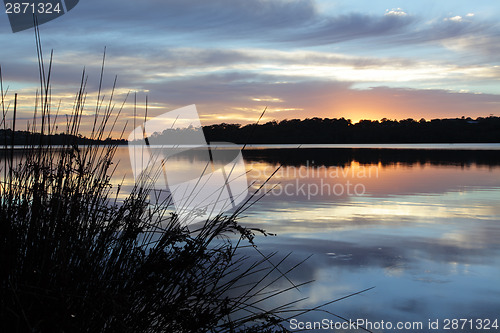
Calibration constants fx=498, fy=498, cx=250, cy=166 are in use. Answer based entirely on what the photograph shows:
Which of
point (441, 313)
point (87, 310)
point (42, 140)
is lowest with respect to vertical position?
point (441, 313)

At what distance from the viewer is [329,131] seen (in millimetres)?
52438

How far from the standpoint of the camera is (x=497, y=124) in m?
50.5

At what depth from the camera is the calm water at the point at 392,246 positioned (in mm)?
3695

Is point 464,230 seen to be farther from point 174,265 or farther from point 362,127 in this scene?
point 362,127

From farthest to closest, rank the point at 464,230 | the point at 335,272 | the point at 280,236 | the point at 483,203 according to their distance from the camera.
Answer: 1. the point at 483,203
2. the point at 464,230
3. the point at 280,236
4. the point at 335,272

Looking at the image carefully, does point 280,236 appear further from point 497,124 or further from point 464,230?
point 497,124

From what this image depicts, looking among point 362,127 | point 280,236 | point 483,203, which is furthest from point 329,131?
point 280,236

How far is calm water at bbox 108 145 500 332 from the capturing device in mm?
3695

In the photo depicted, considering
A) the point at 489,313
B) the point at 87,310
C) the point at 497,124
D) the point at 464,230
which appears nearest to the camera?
the point at 87,310

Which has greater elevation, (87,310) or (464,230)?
(87,310)

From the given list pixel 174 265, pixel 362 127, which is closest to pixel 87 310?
pixel 174 265

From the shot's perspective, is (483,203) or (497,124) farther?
(497,124)

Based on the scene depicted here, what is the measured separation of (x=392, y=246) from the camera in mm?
5406

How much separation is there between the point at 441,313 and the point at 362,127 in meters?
52.9
